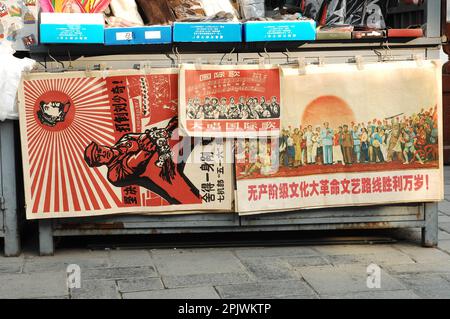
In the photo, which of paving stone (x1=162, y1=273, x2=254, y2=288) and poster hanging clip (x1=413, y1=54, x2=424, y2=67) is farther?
poster hanging clip (x1=413, y1=54, x2=424, y2=67)

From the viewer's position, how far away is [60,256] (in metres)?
5.47

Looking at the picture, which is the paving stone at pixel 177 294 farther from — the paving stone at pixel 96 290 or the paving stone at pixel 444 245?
the paving stone at pixel 444 245

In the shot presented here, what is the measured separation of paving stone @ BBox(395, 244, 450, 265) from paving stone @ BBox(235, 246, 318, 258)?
69cm

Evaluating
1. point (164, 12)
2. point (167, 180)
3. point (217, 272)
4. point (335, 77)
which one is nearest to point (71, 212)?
point (167, 180)

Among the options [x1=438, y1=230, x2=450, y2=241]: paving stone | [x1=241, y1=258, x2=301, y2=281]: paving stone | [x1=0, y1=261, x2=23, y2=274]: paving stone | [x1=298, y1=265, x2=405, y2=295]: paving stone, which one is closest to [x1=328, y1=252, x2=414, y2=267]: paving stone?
[x1=298, y1=265, x2=405, y2=295]: paving stone

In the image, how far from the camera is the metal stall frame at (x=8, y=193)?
211 inches

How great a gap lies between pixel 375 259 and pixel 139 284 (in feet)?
5.55

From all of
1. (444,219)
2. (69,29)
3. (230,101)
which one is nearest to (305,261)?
(230,101)

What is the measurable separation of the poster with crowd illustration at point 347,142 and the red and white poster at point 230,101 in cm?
8

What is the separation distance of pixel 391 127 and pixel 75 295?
8.22ft

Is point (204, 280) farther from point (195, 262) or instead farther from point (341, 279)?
point (341, 279)

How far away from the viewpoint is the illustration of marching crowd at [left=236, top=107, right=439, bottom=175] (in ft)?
17.8

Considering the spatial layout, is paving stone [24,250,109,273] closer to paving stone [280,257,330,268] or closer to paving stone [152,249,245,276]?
paving stone [152,249,245,276]

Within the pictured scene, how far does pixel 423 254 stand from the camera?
5.52 meters
